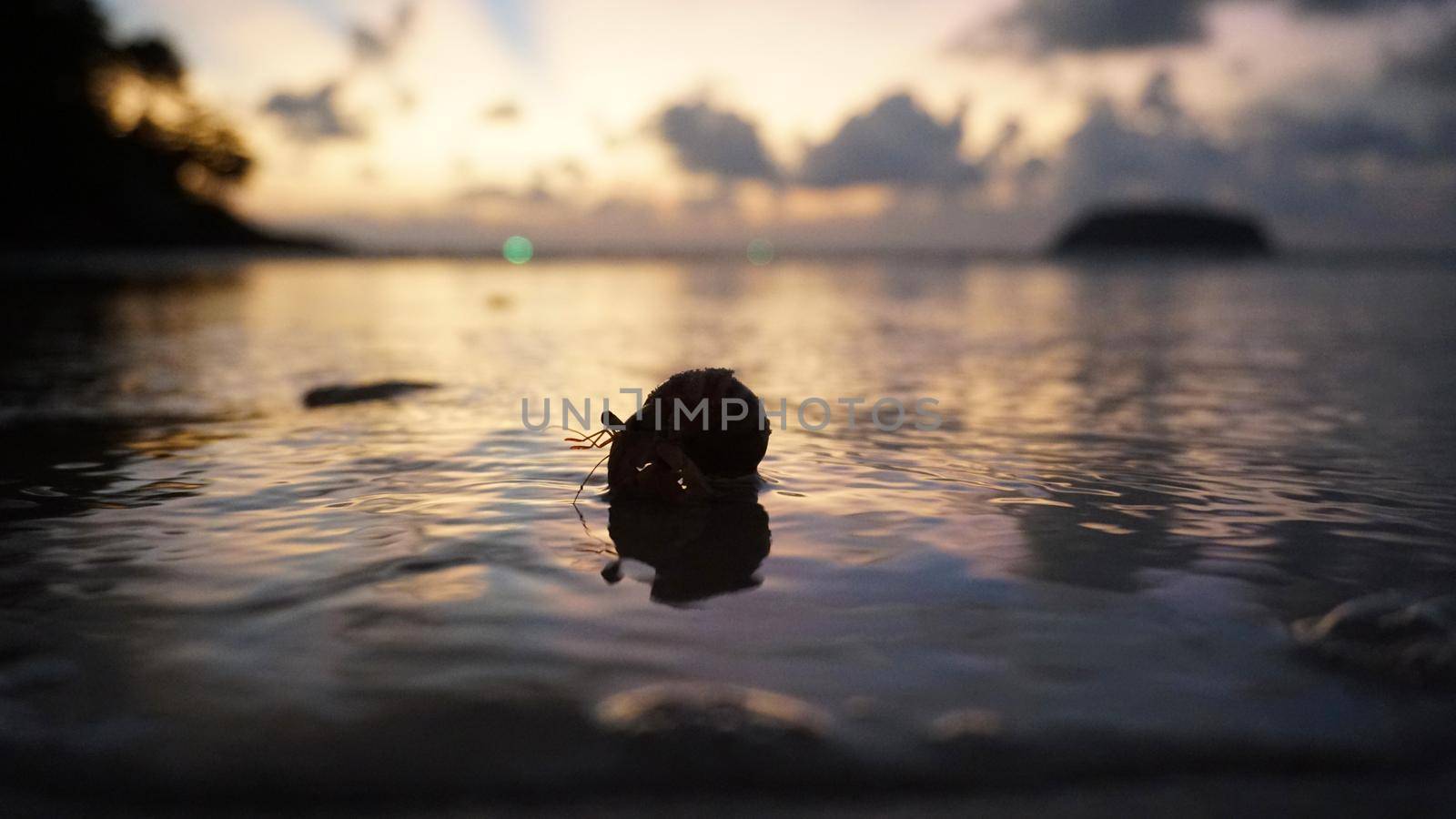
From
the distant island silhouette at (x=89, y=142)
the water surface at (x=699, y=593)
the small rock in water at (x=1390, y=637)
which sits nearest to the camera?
the water surface at (x=699, y=593)

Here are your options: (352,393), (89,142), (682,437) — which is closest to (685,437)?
(682,437)

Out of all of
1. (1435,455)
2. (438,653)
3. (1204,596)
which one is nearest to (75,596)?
(438,653)

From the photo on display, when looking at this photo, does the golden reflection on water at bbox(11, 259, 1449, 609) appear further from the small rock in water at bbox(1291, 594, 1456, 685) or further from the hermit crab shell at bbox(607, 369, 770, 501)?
the small rock in water at bbox(1291, 594, 1456, 685)

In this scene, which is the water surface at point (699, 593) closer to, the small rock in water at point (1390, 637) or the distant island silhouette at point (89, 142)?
the small rock in water at point (1390, 637)

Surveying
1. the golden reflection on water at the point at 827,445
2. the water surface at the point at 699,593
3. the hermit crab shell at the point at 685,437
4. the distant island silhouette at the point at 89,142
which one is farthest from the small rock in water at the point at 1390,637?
the distant island silhouette at the point at 89,142

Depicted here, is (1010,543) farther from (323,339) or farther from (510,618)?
(323,339)

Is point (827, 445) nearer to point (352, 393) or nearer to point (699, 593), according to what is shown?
point (699, 593)

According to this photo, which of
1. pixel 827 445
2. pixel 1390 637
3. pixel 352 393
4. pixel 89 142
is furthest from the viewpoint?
pixel 89 142
